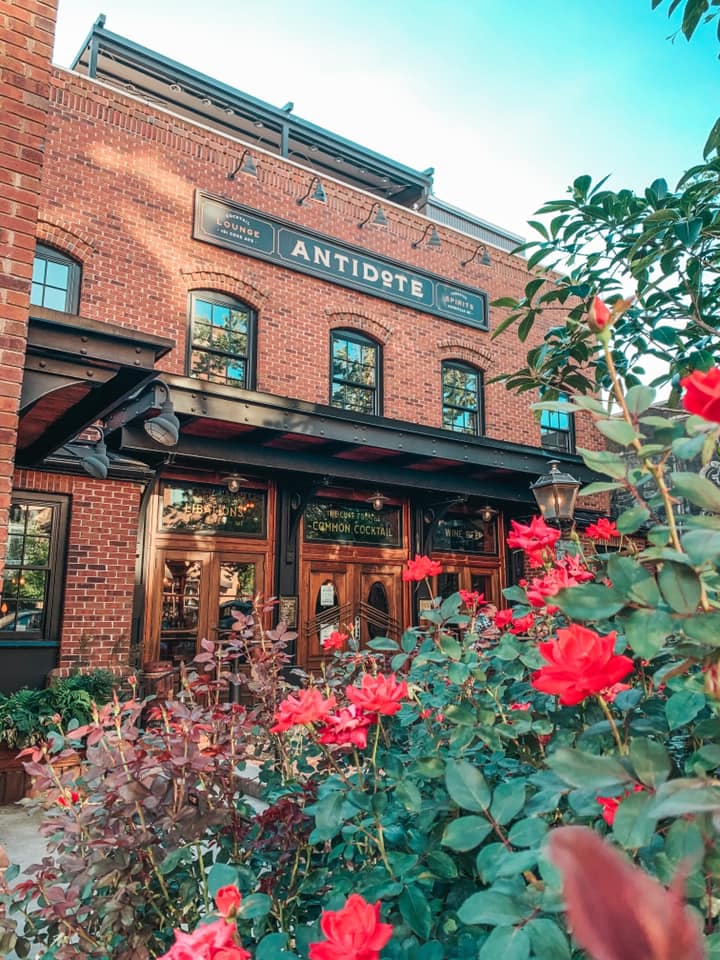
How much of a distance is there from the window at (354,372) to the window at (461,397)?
1.48 metres

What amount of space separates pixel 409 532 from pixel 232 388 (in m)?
4.29

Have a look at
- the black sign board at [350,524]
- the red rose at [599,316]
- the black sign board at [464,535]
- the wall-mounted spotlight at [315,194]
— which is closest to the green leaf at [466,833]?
the red rose at [599,316]

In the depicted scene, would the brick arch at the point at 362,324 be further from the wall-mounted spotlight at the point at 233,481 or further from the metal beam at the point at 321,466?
the wall-mounted spotlight at the point at 233,481

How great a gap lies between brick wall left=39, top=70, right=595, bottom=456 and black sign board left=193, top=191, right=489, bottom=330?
0.17 metres

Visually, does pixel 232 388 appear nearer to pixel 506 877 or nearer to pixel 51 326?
pixel 51 326

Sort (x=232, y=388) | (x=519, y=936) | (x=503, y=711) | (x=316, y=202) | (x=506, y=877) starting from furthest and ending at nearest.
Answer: (x=316, y=202) → (x=232, y=388) → (x=503, y=711) → (x=506, y=877) → (x=519, y=936)

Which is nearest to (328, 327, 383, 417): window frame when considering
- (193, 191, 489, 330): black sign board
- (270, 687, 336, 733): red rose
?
(193, 191, 489, 330): black sign board

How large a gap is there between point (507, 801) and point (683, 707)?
1.23ft

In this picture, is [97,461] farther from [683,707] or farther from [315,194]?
[683,707]

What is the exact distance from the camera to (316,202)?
10789 millimetres

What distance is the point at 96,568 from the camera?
25.6ft

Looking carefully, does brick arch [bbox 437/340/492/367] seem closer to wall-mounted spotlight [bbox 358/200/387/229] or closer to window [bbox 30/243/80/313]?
wall-mounted spotlight [bbox 358/200/387/229]

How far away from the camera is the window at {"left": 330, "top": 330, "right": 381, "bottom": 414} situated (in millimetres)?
10484

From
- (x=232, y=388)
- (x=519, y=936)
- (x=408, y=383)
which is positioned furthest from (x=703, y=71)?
(x=408, y=383)
